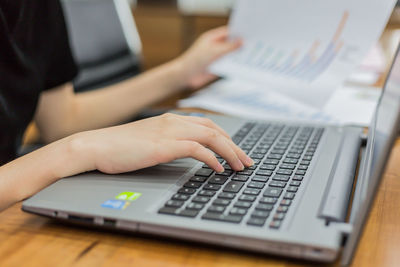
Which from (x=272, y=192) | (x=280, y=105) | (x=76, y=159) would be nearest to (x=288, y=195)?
(x=272, y=192)

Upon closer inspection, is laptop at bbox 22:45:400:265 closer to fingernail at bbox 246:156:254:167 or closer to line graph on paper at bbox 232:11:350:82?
fingernail at bbox 246:156:254:167

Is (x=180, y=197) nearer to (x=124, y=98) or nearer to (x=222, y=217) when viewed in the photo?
(x=222, y=217)

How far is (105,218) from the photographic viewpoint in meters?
0.46

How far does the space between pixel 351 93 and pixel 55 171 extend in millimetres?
771

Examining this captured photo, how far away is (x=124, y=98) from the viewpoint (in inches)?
45.3

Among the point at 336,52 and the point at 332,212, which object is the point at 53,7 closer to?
the point at 336,52

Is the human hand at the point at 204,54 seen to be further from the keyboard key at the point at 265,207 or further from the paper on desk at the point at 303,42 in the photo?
the keyboard key at the point at 265,207

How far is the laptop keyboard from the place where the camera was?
0.44 m

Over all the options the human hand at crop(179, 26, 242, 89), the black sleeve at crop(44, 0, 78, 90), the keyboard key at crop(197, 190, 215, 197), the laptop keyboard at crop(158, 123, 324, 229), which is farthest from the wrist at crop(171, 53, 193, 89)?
the keyboard key at crop(197, 190, 215, 197)

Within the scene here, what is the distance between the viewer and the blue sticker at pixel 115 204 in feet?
1.53

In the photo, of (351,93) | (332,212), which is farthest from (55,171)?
(351,93)

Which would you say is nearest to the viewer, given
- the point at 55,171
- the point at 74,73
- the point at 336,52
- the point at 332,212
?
the point at 332,212

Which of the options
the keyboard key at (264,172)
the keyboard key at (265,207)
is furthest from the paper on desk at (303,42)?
the keyboard key at (265,207)

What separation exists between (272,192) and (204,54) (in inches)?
28.5
